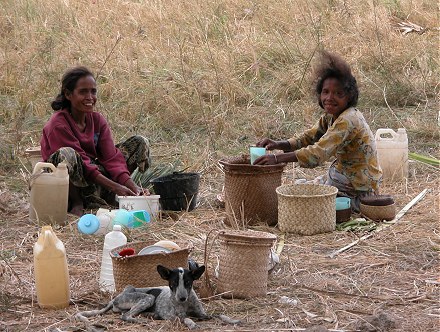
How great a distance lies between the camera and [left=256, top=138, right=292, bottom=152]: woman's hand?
18.1ft

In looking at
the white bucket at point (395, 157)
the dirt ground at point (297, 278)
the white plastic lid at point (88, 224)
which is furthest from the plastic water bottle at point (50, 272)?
the white bucket at point (395, 157)

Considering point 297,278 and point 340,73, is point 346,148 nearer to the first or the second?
point 340,73

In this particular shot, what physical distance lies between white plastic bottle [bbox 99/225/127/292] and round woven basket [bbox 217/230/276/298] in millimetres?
520

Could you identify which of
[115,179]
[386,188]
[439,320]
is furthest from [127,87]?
[439,320]

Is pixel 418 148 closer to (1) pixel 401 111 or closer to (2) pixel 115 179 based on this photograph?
(1) pixel 401 111

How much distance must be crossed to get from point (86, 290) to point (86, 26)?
5.75 meters

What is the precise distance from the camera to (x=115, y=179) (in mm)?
5805

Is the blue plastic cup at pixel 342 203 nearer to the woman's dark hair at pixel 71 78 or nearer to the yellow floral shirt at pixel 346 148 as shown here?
the yellow floral shirt at pixel 346 148

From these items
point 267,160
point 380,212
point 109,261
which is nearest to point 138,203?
point 267,160

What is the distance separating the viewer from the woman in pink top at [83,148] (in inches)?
222

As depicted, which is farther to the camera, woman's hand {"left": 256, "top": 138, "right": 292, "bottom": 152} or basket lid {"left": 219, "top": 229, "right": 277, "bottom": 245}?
woman's hand {"left": 256, "top": 138, "right": 292, "bottom": 152}

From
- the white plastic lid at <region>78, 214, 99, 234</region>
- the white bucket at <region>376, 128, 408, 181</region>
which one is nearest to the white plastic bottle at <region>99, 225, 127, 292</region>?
the white plastic lid at <region>78, 214, 99, 234</region>

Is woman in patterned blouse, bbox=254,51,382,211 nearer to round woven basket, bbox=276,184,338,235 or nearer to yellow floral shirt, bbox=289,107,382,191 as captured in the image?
yellow floral shirt, bbox=289,107,382,191

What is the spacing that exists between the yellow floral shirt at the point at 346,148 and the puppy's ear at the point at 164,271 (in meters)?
1.90
